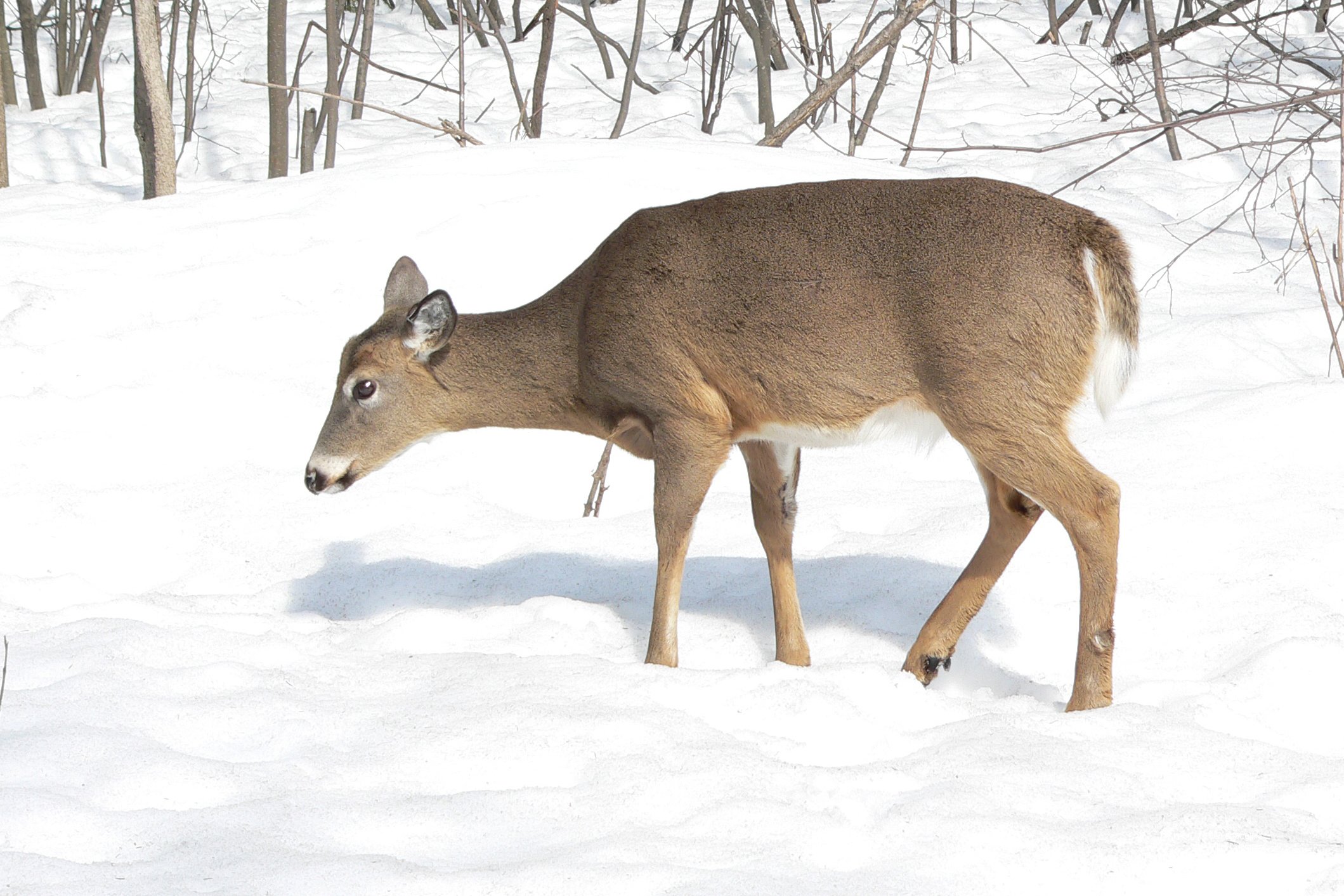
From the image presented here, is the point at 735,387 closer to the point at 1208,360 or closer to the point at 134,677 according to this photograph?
the point at 134,677

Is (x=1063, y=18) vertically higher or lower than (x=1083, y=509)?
lower

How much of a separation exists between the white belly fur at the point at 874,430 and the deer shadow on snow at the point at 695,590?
0.82 metres

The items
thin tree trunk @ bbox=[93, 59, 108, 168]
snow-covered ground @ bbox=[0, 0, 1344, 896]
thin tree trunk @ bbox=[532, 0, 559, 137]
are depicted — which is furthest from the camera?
thin tree trunk @ bbox=[93, 59, 108, 168]

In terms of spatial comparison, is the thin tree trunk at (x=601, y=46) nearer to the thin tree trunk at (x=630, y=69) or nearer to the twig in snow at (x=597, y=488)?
the thin tree trunk at (x=630, y=69)

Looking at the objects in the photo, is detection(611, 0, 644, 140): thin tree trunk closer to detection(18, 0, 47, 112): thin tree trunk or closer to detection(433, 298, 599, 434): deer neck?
detection(433, 298, 599, 434): deer neck

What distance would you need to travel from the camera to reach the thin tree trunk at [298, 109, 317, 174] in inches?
437

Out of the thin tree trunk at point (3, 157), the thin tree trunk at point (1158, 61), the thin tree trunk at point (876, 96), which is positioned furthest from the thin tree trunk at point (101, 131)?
the thin tree trunk at point (1158, 61)

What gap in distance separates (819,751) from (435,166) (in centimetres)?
572

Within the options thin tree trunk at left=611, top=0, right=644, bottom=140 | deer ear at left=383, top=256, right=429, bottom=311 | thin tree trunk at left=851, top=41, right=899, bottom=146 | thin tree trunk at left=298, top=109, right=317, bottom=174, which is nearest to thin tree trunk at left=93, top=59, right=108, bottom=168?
thin tree trunk at left=298, top=109, right=317, bottom=174

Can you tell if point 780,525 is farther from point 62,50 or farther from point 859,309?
point 62,50

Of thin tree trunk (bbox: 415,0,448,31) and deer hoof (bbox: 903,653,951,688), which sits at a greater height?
deer hoof (bbox: 903,653,951,688)

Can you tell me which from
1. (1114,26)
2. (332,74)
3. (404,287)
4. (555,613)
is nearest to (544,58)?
(332,74)

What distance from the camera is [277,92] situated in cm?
1101

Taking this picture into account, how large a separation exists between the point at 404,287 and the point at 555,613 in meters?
1.35
